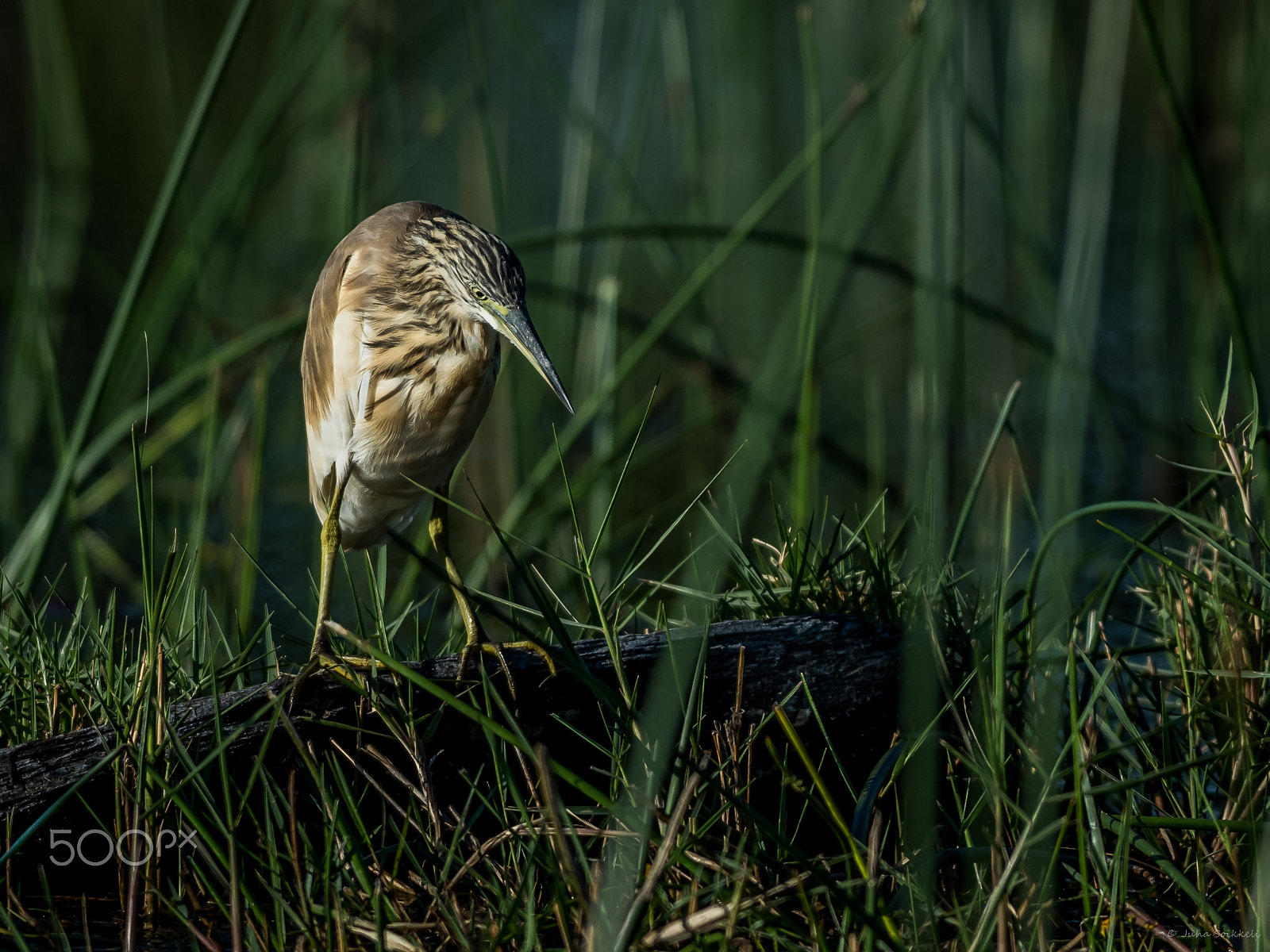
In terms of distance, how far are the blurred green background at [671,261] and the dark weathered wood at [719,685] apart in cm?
14

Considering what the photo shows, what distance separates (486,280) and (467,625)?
484 millimetres

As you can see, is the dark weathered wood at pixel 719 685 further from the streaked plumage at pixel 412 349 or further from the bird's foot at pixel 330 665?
the streaked plumage at pixel 412 349

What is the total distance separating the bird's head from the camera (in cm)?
178

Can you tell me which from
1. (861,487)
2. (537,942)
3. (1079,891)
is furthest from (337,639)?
(861,487)

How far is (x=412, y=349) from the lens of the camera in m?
1.87

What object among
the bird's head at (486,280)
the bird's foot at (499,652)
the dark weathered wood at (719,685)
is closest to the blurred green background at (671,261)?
the dark weathered wood at (719,685)

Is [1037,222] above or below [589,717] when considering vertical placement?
above

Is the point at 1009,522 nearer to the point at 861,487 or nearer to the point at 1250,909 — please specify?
the point at 1250,909

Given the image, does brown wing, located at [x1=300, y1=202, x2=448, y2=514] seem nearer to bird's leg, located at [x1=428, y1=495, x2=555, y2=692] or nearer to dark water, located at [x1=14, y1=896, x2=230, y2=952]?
bird's leg, located at [x1=428, y1=495, x2=555, y2=692]

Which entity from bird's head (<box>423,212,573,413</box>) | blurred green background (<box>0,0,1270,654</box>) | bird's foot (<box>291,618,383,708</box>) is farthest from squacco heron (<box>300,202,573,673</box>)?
blurred green background (<box>0,0,1270,654</box>)

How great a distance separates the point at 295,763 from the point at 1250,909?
3.32ft

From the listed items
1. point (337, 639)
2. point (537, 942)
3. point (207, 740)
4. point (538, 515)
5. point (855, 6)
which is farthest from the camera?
point (855, 6)

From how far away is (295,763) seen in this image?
4.82 feet

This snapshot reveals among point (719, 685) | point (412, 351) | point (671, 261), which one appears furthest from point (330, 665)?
point (671, 261)
